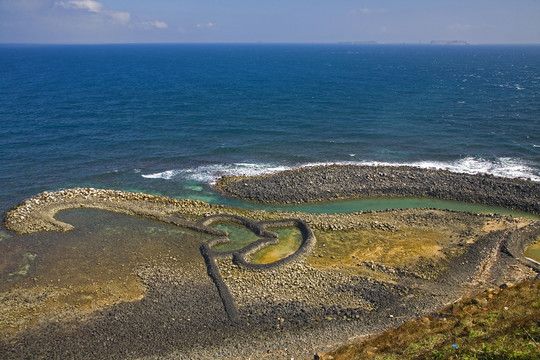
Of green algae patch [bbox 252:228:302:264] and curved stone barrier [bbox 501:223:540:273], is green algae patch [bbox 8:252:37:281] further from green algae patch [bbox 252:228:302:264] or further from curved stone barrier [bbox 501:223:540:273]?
curved stone barrier [bbox 501:223:540:273]

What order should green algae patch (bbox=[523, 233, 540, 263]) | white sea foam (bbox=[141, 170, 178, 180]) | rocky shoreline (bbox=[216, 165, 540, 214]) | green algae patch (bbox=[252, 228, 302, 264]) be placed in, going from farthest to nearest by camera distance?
1. white sea foam (bbox=[141, 170, 178, 180])
2. rocky shoreline (bbox=[216, 165, 540, 214])
3. green algae patch (bbox=[252, 228, 302, 264])
4. green algae patch (bbox=[523, 233, 540, 263])

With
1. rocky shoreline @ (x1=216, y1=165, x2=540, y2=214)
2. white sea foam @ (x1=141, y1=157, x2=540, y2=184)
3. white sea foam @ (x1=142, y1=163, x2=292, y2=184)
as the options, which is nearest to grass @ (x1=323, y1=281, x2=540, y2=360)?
rocky shoreline @ (x1=216, y1=165, x2=540, y2=214)

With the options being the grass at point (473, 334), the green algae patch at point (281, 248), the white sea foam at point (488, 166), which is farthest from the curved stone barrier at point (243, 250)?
the white sea foam at point (488, 166)

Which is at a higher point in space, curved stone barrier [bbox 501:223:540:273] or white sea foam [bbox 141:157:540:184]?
white sea foam [bbox 141:157:540:184]

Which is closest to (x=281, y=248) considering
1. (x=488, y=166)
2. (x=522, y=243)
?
(x=522, y=243)

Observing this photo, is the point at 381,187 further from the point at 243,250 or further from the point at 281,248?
the point at 243,250

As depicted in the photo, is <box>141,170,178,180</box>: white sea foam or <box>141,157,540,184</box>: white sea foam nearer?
<box>141,157,540,184</box>: white sea foam

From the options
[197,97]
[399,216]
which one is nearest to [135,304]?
[399,216]
